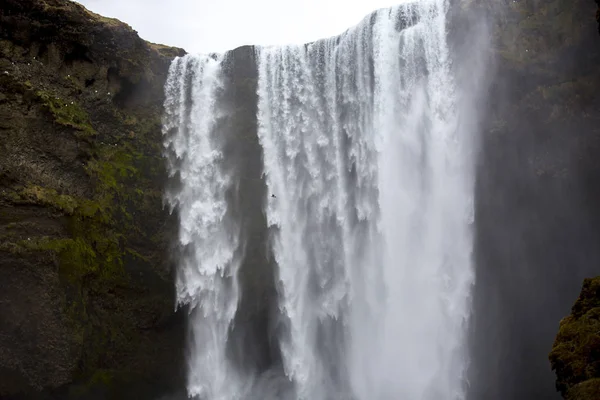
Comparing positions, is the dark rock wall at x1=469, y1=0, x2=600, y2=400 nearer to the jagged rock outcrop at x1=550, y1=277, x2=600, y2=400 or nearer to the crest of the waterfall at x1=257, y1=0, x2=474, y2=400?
the crest of the waterfall at x1=257, y1=0, x2=474, y2=400

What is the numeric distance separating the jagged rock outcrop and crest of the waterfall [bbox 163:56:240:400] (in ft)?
38.6

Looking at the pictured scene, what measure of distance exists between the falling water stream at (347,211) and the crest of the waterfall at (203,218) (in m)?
0.05

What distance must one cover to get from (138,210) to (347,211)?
7292 millimetres

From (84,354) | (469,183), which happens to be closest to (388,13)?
(469,183)

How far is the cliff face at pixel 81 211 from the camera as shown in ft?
47.9

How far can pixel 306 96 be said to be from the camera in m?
19.0

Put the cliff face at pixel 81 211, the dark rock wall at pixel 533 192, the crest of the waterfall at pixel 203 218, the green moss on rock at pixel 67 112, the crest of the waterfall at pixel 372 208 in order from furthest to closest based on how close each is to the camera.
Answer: the crest of the waterfall at pixel 203 218
the crest of the waterfall at pixel 372 208
the green moss on rock at pixel 67 112
the dark rock wall at pixel 533 192
the cliff face at pixel 81 211

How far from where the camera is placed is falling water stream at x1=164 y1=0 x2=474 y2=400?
1633cm

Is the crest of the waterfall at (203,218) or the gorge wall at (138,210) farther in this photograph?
the crest of the waterfall at (203,218)

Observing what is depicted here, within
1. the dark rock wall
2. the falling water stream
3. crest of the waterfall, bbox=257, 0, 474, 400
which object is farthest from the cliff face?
the dark rock wall

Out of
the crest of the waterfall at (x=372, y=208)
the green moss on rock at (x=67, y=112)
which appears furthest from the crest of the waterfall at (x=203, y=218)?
the green moss on rock at (x=67, y=112)

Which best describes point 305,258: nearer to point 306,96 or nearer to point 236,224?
point 236,224

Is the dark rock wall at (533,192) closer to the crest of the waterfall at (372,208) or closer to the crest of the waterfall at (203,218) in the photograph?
the crest of the waterfall at (372,208)

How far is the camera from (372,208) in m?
17.6
